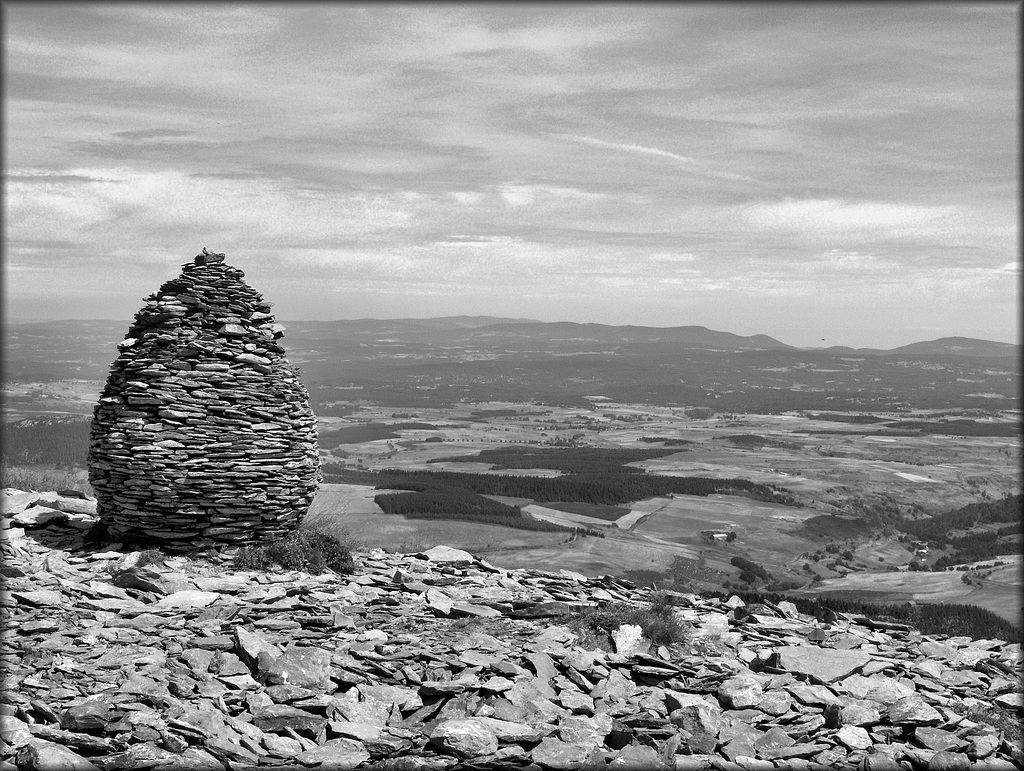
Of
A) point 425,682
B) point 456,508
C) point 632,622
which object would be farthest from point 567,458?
point 425,682

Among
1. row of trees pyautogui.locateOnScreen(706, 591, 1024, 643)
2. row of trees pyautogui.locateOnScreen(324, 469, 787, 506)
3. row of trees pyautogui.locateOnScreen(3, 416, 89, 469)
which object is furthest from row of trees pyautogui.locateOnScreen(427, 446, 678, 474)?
row of trees pyautogui.locateOnScreen(706, 591, 1024, 643)

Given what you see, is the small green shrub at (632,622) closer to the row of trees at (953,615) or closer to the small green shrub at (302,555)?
the small green shrub at (302,555)

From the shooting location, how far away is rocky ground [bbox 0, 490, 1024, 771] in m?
9.58

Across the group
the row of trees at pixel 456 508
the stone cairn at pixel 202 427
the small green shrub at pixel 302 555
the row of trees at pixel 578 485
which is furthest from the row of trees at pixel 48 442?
the small green shrub at pixel 302 555

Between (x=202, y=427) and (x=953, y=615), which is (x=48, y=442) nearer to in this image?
(x=202, y=427)

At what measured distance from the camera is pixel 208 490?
15867mm

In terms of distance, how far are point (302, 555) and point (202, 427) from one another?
3.08 metres

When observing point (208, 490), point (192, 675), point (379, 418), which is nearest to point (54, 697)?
point (192, 675)

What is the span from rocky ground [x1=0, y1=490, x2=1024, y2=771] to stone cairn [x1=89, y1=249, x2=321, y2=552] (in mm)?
883

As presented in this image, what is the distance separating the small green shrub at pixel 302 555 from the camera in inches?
634

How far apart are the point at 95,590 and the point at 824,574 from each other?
58.6 metres

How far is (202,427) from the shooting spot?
16047mm

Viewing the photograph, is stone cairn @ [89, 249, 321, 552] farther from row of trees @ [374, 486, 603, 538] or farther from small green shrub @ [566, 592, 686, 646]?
row of trees @ [374, 486, 603, 538]

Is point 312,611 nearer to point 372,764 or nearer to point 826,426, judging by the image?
point 372,764
